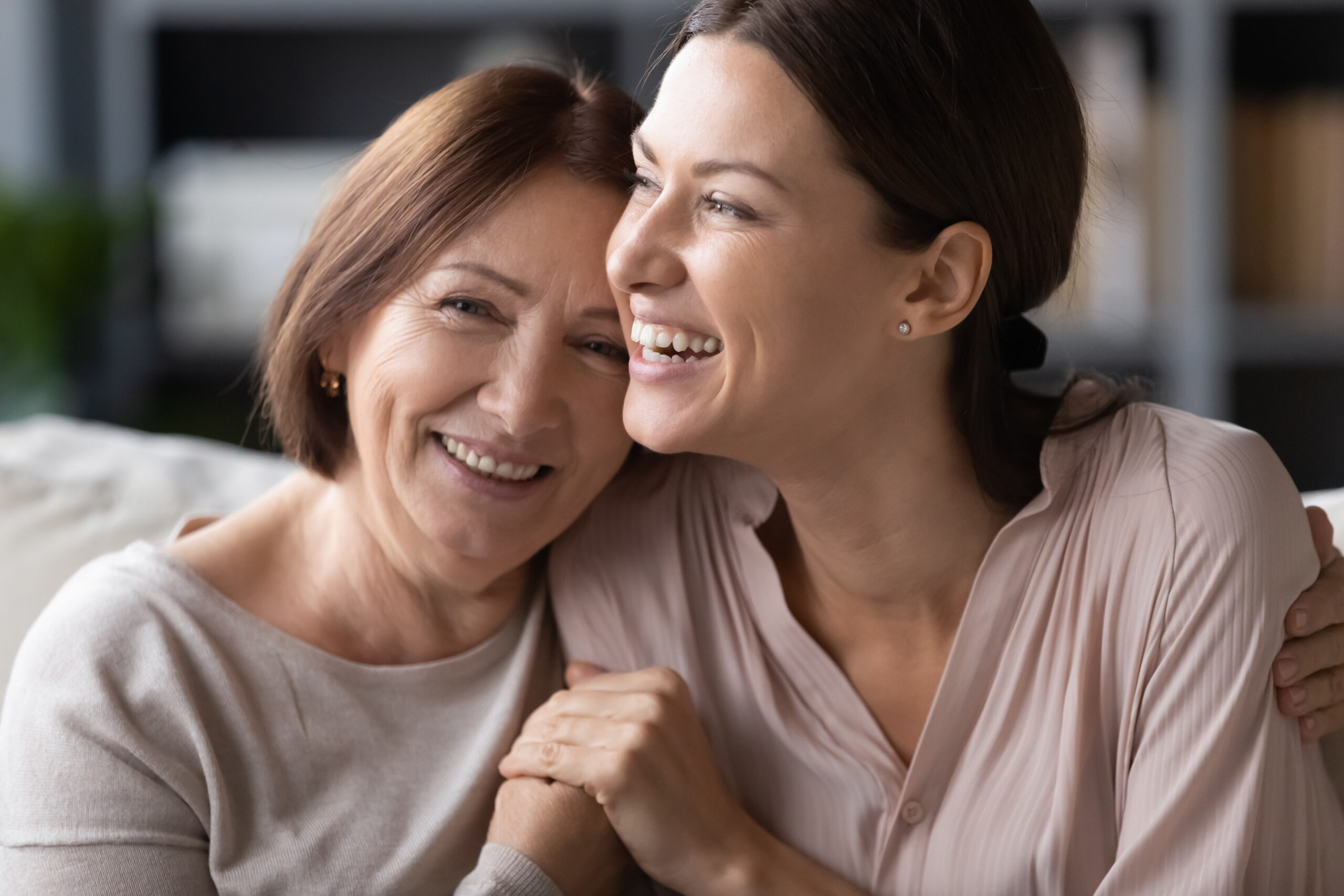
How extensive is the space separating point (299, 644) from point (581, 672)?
0.29 metres

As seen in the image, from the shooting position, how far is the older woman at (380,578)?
3.62ft

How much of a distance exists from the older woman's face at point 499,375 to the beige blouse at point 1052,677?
174mm

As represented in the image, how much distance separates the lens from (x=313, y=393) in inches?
50.7

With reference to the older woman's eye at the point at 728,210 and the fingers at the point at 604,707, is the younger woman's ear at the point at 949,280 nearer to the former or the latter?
the older woman's eye at the point at 728,210

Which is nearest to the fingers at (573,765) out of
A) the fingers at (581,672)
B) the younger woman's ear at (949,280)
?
the fingers at (581,672)

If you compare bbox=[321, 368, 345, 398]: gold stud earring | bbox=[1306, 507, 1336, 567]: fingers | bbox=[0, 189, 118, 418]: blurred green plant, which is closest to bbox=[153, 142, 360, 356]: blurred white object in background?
bbox=[0, 189, 118, 418]: blurred green plant

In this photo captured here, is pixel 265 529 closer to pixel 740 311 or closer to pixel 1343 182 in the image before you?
pixel 740 311

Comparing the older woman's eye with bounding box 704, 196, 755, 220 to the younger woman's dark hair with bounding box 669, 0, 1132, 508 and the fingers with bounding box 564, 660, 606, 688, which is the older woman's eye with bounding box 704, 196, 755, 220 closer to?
the younger woman's dark hair with bounding box 669, 0, 1132, 508

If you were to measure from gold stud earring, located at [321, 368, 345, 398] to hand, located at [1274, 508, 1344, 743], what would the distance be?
36.2 inches

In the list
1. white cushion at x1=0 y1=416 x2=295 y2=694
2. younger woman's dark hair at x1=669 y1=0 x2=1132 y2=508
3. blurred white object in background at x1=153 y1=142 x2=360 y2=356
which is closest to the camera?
younger woman's dark hair at x1=669 y1=0 x2=1132 y2=508

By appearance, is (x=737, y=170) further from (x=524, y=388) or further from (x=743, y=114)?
(x=524, y=388)

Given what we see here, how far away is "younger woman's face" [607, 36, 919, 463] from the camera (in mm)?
1051

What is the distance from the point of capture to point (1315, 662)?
1.07m

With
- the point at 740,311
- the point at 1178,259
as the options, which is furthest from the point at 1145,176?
the point at 740,311
